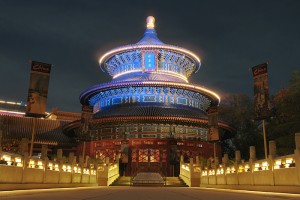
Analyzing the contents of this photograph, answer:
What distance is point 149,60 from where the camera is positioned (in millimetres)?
52219

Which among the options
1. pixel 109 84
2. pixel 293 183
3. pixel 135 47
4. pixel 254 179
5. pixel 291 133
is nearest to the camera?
pixel 293 183

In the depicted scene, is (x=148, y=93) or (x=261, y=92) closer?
(x=261, y=92)

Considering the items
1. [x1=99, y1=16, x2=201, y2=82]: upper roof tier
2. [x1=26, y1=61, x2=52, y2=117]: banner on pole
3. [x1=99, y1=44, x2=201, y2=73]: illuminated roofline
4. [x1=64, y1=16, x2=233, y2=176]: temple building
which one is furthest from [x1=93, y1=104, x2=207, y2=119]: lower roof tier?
[x1=26, y1=61, x2=52, y2=117]: banner on pole

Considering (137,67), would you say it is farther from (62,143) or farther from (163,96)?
(62,143)

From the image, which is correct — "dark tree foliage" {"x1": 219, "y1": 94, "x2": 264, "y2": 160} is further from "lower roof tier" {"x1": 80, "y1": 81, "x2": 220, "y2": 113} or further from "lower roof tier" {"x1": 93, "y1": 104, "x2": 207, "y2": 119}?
"lower roof tier" {"x1": 93, "y1": 104, "x2": 207, "y2": 119}

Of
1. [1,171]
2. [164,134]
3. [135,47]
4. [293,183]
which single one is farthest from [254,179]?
[135,47]

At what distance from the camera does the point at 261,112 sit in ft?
73.0

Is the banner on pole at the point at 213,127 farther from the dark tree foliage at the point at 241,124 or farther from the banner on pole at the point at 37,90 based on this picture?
the dark tree foliage at the point at 241,124

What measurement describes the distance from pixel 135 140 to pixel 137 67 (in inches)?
555

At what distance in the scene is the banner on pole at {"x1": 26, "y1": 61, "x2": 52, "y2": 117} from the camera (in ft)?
75.6

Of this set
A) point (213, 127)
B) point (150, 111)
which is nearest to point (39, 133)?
point (150, 111)

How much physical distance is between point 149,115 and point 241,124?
840 inches

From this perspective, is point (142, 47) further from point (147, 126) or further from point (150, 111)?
point (147, 126)

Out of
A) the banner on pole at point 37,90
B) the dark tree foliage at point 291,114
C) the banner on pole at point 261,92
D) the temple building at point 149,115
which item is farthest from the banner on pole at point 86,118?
the dark tree foliage at point 291,114
